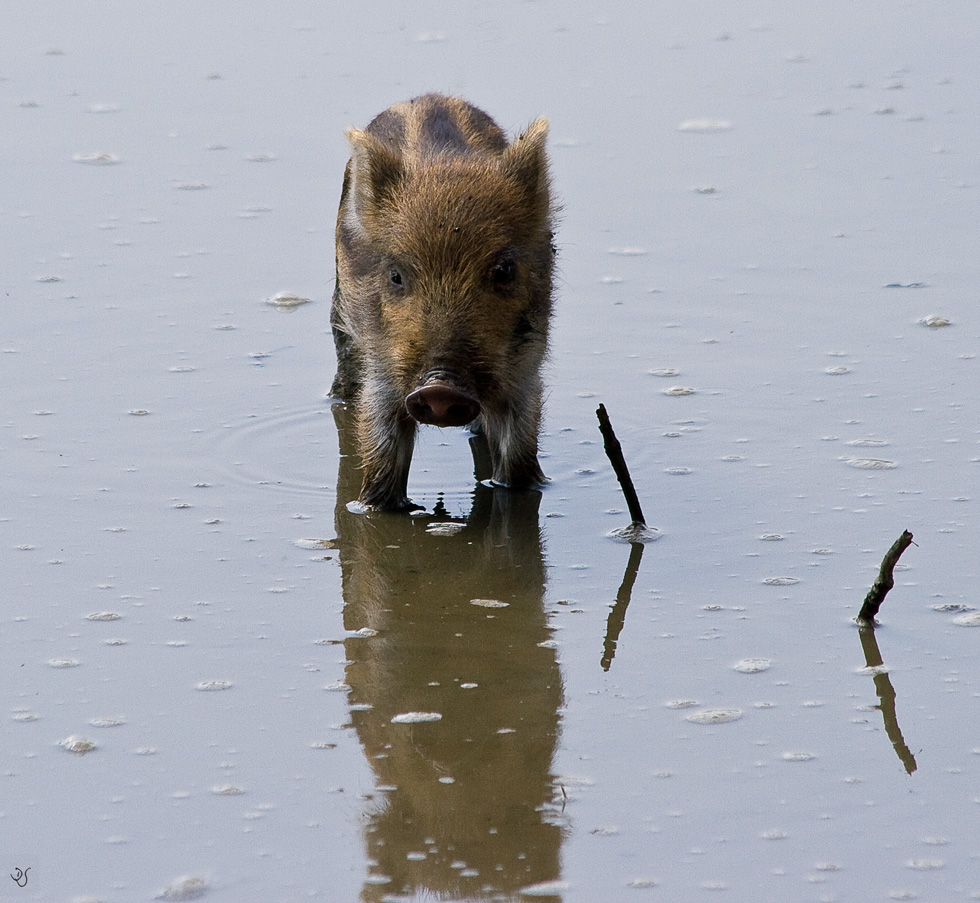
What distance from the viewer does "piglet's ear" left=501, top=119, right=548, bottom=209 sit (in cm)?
644

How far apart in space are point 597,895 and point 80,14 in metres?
12.0

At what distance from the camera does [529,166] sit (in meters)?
6.46

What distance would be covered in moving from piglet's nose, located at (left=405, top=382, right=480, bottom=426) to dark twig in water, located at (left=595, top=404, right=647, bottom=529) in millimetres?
463

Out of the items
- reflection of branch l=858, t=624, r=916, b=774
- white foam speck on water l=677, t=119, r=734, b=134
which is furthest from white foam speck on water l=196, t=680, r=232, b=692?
white foam speck on water l=677, t=119, r=734, b=134

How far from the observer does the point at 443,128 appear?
6.93 meters

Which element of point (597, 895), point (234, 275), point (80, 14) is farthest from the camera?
point (80, 14)

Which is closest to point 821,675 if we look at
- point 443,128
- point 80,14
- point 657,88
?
point 443,128

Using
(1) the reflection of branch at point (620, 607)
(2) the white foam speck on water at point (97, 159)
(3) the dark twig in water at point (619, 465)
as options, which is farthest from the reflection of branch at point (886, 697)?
(2) the white foam speck on water at point (97, 159)

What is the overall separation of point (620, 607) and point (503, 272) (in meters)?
1.38

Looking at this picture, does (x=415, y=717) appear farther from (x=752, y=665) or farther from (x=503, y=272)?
(x=503, y=272)

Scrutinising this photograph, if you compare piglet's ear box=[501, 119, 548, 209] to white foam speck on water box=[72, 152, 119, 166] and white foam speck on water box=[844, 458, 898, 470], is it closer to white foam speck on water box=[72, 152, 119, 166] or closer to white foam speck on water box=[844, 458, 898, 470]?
white foam speck on water box=[844, 458, 898, 470]

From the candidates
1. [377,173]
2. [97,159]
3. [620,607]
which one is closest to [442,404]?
[620,607]

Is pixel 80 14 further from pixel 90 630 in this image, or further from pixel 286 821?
pixel 286 821

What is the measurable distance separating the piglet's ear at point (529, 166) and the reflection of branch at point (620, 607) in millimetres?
1396
